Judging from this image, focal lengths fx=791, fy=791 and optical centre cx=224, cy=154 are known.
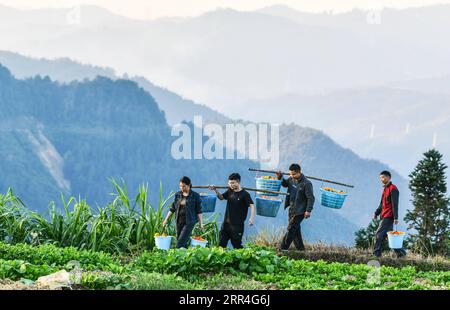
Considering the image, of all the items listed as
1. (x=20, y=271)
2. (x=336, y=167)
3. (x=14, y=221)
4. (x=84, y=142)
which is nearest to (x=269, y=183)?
(x=14, y=221)

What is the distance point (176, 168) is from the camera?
110 metres

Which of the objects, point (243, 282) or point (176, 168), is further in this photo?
point (176, 168)

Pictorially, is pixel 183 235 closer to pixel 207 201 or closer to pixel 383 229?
pixel 207 201

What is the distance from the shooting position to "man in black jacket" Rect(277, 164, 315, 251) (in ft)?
44.5

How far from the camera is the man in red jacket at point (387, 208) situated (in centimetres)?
1369

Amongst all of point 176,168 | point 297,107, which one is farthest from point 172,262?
point 297,107

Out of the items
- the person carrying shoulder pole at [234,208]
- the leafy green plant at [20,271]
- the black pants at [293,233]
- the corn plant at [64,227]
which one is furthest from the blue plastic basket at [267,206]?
the leafy green plant at [20,271]

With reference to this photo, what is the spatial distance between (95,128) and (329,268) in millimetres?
115460

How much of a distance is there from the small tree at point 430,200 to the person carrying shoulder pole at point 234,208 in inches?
261

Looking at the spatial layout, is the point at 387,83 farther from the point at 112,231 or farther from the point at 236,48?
the point at 112,231

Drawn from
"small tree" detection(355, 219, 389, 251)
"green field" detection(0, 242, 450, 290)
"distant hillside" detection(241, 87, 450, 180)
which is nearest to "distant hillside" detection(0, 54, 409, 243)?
"distant hillside" detection(241, 87, 450, 180)

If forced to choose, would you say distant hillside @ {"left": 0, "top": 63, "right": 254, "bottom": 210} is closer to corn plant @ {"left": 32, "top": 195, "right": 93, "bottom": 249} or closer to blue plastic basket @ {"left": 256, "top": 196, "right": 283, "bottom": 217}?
corn plant @ {"left": 32, "top": 195, "right": 93, "bottom": 249}

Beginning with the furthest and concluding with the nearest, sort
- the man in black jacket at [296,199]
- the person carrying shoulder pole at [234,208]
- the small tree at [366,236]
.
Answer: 1. the small tree at [366,236]
2. the man in black jacket at [296,199]
3. the person carrying shoulder pole at [234,208]

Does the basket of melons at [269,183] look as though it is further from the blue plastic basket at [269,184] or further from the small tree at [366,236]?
the small tree at [366,236]
